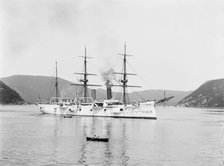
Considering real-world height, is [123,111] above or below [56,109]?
below

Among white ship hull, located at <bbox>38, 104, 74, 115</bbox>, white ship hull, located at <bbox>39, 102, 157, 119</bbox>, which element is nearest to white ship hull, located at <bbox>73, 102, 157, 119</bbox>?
white ship hull, located at <bbox>39, 102, 157, 119</bbox>

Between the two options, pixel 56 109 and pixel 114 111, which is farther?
pixel 56 109

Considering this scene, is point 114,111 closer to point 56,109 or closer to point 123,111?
point 123,111

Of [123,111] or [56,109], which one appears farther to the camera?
[56,109]

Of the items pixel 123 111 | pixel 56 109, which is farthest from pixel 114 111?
pixel 56 109

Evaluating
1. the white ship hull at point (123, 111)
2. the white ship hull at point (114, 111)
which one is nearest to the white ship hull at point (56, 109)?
the white ship hull at point (114, 111)

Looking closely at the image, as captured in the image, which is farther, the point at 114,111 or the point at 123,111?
the point at 114,111

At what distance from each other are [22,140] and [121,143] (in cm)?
1475

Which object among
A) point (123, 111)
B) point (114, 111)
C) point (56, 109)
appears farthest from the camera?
point (56, 109)

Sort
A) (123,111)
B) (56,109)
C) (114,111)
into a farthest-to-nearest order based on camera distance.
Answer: (56,109) < (114,111) < (123,111)

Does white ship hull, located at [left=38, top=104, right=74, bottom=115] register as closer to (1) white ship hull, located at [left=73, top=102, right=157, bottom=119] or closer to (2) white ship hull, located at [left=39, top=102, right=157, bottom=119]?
(2) white ship hull, located at [left=39, top=102, right=157, bottom=119]

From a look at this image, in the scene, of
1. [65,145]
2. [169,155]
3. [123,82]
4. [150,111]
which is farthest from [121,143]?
[123,82]

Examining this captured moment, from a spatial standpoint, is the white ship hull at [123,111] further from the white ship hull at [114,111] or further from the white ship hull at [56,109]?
the white ship hull at [56,109]

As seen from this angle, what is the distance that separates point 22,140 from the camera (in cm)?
5647
